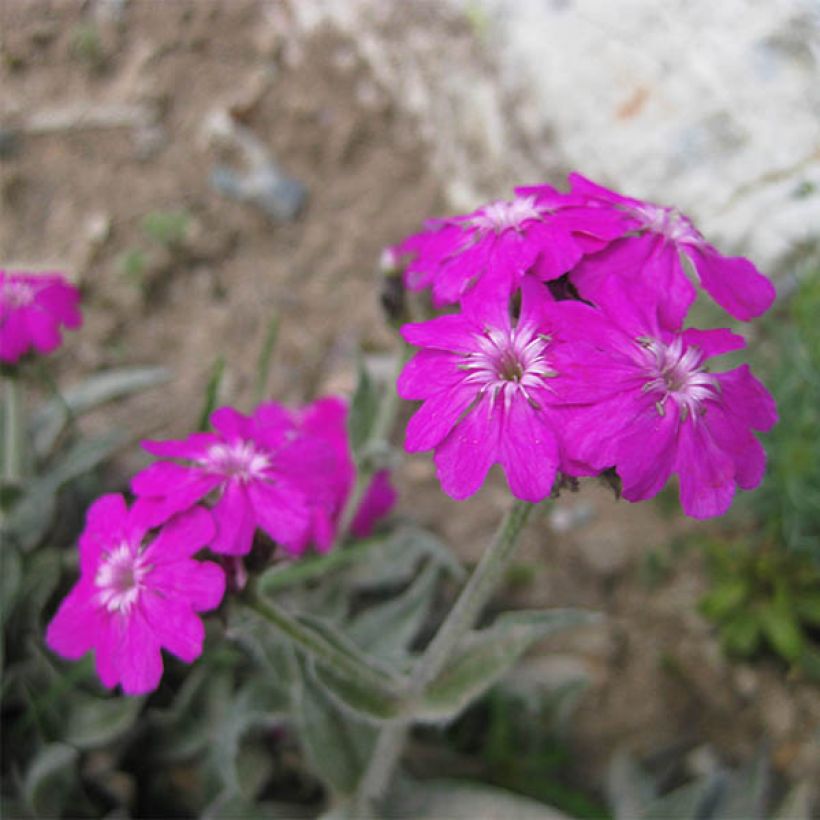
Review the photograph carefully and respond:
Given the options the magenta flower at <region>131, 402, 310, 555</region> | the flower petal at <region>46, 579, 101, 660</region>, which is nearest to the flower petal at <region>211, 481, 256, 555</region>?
the magenta flower at <region>131, 402, 310, 555</region>

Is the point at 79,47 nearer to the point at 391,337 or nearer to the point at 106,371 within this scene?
the point at 106,371

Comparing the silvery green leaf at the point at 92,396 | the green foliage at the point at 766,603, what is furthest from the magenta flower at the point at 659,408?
the silvery green leaf at the point at 92,396

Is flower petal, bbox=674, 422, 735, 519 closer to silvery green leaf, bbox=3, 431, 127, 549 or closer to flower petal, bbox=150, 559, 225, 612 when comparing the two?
flower petal, bbox=150, 559, 225, 612

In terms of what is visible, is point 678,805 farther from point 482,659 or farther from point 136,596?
point 136,596

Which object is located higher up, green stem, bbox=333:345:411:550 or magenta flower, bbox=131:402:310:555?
magenta flower, bbox=131:402:310:555

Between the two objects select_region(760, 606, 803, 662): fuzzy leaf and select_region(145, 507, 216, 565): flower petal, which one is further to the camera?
select_region(760, 606, 803, 662): fuzzy leaf

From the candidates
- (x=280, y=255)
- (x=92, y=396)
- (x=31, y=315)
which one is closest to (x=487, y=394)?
(x=31, y=315)
